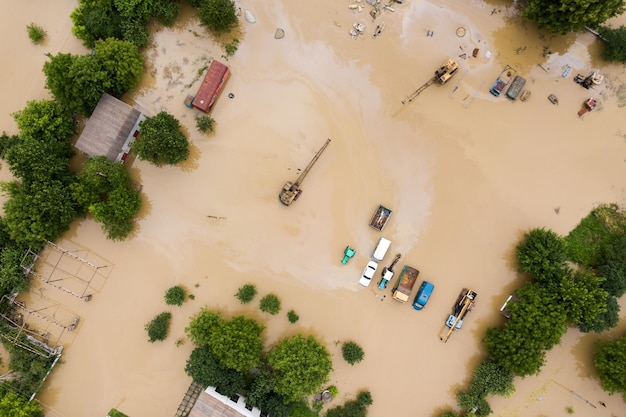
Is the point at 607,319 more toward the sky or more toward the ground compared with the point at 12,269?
more toward the sky

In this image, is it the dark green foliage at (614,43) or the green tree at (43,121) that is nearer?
the dark green foliage at (614,43)

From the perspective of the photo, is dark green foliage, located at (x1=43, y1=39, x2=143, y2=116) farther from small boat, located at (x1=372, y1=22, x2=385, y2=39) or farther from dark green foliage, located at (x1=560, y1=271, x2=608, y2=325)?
dark green foliage, located at (x1=560, y1=271, x2=608, y2=325)

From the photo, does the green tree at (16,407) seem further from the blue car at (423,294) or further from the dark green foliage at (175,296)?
the blue car at (423,294)

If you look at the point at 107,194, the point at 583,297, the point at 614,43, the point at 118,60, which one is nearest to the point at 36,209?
the point at 107,194

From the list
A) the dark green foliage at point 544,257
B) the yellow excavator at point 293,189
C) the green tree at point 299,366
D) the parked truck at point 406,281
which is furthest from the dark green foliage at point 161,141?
the dark green foliage at point 544,257

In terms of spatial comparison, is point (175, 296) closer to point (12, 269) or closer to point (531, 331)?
point (12, 269)

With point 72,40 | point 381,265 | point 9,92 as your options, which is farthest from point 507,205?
point 9,92

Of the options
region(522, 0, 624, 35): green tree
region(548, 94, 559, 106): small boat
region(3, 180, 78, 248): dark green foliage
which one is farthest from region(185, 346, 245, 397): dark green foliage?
region(522, 0, 624, 35): green tree
